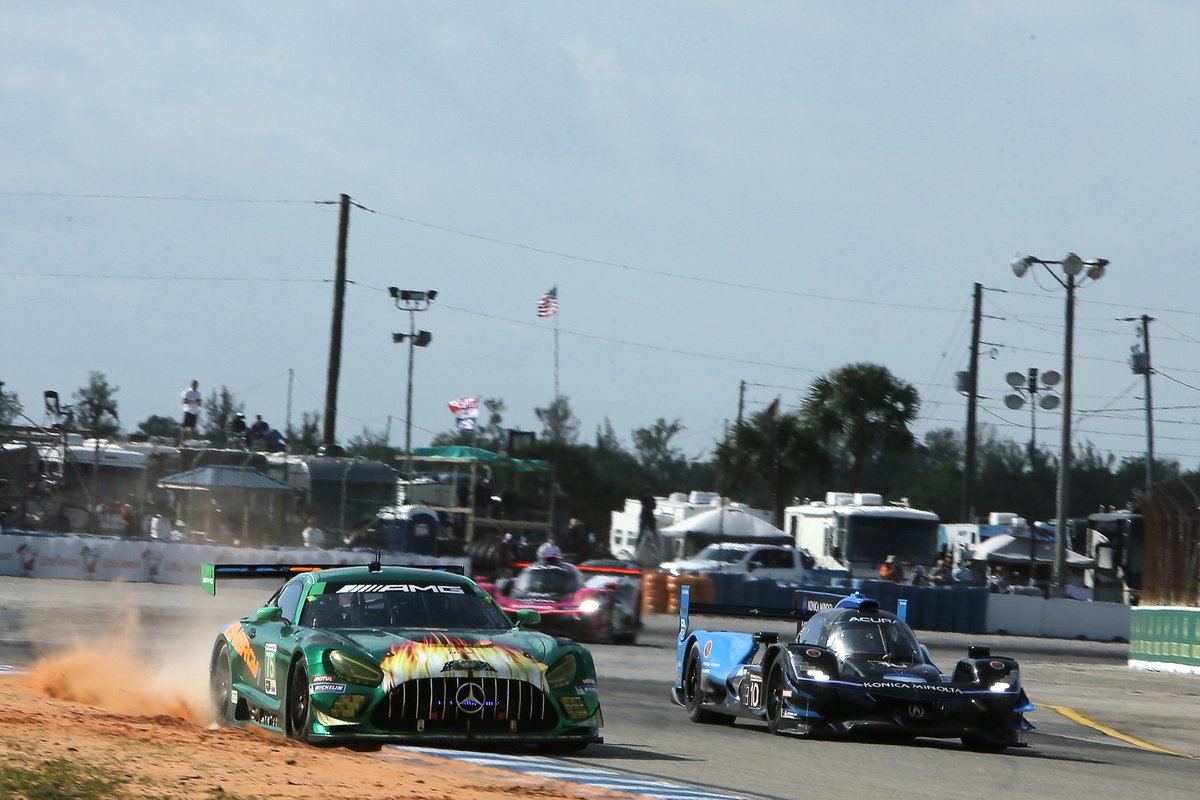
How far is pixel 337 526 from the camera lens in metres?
39.8

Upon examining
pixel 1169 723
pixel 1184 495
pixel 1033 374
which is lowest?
pixel 1169 723

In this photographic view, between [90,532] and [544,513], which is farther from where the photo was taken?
[544,513]

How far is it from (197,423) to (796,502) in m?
23.5

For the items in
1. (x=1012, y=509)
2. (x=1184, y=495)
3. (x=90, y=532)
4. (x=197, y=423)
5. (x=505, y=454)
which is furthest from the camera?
(x=1012, y=509)

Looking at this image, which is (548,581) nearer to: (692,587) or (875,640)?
(692,587)

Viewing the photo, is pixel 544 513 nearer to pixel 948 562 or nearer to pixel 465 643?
pixel 948 562

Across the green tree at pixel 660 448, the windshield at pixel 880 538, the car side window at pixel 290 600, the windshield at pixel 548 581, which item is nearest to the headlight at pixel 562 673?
the car side window at pixel 290 600

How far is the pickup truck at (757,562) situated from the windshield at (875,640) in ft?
87.7

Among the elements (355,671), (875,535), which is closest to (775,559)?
(875,535)

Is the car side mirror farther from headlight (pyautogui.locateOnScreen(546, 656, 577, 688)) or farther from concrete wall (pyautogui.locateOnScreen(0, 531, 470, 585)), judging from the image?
concrete wall (pyautogui.locateOnScreen(0, 531, 470, 585))

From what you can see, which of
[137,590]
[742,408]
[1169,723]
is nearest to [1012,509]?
[742,408]

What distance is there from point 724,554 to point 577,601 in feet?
58.5

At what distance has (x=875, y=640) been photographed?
13531 mm

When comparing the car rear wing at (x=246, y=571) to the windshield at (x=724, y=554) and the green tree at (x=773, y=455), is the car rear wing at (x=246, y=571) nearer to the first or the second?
the windshield at (x=724, y=554)
